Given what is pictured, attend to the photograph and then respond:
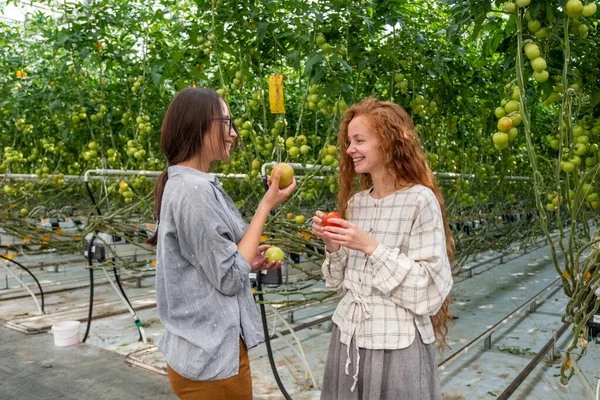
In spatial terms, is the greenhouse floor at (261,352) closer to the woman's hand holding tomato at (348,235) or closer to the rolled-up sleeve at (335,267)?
the rolled-up sleeve at (335,267)

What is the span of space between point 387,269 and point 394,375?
0.88 feet

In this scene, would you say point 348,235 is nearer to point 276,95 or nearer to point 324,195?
point 276,95

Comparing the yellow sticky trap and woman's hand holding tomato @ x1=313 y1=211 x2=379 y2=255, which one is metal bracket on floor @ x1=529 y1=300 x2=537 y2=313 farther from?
woman's hand holding tomato @ x1=313 y1=211 x2=379 y2=255

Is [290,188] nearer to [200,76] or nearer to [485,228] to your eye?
[200,76]

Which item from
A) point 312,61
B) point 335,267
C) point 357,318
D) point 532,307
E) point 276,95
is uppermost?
point 312,61

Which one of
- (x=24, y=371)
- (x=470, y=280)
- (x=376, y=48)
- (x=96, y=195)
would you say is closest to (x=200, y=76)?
(x=376, y=48)

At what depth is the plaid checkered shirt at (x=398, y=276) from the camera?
1.23m

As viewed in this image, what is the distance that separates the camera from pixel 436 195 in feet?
4.69

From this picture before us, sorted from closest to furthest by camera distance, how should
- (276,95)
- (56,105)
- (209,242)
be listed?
(209,242)
(276,95)
(56,105)

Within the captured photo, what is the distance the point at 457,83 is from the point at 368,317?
211 centimetres

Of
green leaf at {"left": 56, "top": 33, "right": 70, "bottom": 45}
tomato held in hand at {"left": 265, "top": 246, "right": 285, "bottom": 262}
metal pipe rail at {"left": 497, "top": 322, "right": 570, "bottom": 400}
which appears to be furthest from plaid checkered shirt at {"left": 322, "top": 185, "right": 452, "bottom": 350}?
green leaf at {"left": 56, "top": 33, "right": 70, "bottom": 45}

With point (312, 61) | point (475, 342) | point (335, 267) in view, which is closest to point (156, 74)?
point (312, 61)

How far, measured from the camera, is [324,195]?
5082mm

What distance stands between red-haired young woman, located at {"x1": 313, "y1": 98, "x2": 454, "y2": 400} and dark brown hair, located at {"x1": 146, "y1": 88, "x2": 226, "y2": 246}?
349 mm
